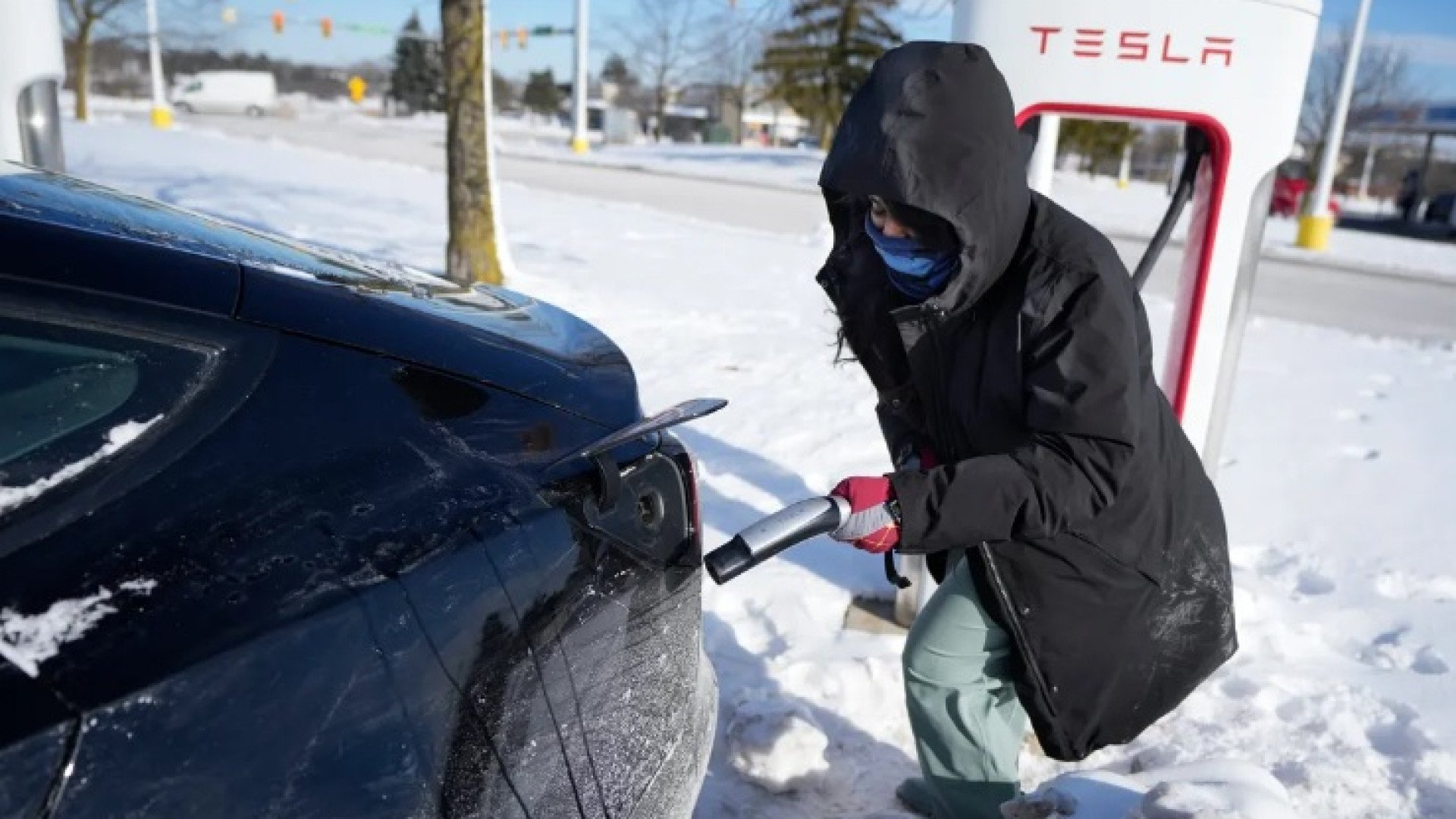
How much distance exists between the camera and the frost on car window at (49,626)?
1.03 m

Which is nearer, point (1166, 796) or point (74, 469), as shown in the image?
point (74, 469)

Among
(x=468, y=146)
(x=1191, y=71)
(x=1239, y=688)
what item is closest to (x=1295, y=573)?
(x=1239, y=688)

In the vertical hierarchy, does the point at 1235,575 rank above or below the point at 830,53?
below

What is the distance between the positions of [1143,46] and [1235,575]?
1897 mm

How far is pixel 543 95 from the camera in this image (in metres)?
71.8

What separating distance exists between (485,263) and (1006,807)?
6.72 m

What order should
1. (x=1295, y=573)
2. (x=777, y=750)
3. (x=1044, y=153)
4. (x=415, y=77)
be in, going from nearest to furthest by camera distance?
1. (x=777, y=750)
2. (x=1044, y=153)
3. (x=1295, y=573)
4. (x=415, y=77)

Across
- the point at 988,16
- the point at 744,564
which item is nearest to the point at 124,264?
the point at 744,564

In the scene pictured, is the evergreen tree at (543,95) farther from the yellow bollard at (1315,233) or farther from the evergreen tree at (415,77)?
the yellow bollard at (1315,233)

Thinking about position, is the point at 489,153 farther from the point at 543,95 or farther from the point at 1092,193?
the point at 543,95

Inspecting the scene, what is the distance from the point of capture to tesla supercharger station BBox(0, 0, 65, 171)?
3.83 metres

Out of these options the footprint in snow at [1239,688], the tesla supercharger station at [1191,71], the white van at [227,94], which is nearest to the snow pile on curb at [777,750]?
the footprint in snow at [1239,688]

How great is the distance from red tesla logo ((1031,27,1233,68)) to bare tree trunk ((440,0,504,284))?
536 centimetres

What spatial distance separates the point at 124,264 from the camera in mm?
1351
